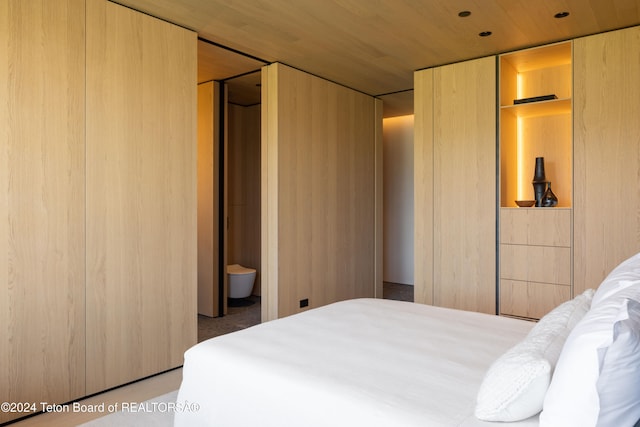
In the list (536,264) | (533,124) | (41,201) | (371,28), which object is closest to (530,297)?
(536,264)

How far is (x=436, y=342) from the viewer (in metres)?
1.86

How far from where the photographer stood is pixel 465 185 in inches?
159

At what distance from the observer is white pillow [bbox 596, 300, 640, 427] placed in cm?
99

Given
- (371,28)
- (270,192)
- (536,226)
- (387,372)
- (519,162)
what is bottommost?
(387,372)

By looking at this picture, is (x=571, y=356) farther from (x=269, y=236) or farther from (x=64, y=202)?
(x=269, y=236)

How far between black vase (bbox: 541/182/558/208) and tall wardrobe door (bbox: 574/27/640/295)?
188 mm

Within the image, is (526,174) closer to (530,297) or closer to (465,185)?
(465,185)

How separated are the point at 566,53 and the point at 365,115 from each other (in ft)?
7.15

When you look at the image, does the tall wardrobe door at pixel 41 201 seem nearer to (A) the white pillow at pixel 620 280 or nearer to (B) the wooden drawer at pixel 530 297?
(A) the white pillow at pixel 620 280

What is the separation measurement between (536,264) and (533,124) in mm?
1361

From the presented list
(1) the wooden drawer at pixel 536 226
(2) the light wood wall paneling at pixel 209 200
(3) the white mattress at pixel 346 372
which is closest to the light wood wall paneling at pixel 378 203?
(1) the wooden drawer at pixel 536 226

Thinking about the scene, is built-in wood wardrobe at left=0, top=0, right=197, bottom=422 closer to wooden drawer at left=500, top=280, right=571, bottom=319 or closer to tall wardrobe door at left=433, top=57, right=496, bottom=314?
tall wardrobe door at left=433, top=57, right=496, bottom=314

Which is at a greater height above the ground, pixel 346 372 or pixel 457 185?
pixel 457 185

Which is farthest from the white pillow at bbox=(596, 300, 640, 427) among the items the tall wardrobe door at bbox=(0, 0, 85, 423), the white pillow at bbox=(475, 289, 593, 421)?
the tall wardrobe door at bbox=(0, 0, 85, 423)
